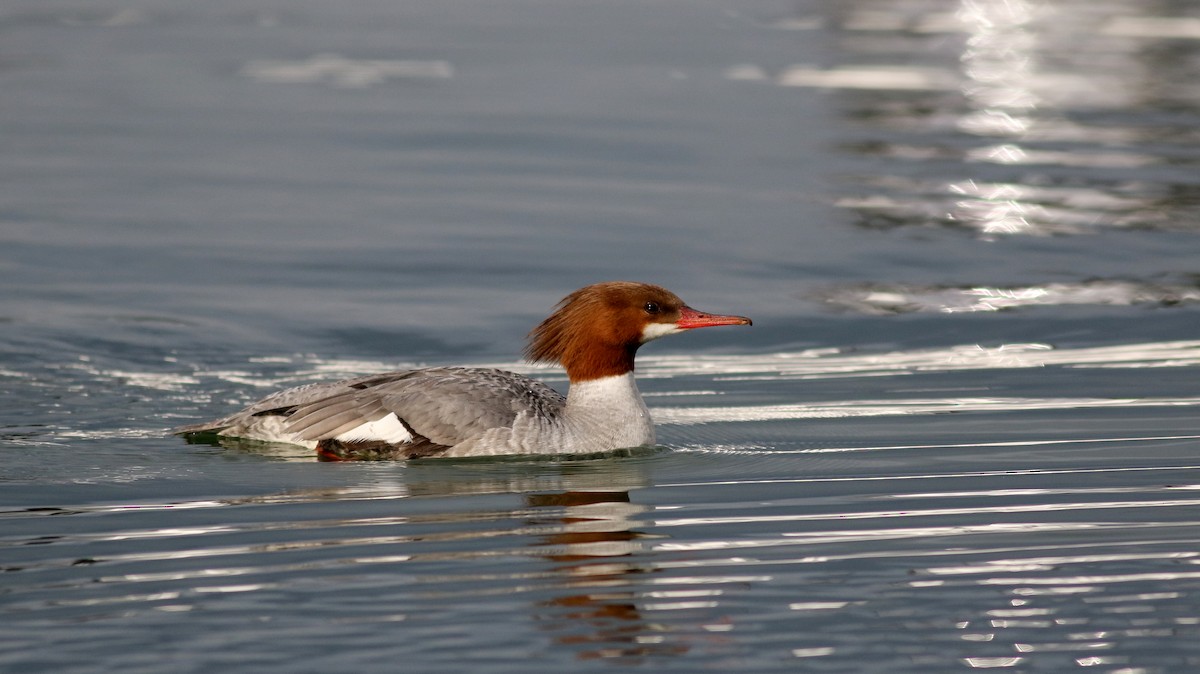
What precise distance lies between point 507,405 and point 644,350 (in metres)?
3.27

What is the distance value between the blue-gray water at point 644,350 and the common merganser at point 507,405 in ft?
0.64

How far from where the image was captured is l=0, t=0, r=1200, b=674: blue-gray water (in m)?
7.04

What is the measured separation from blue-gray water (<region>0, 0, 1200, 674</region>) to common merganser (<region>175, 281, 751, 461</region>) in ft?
0.64

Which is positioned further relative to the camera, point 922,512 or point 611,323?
point 611,323

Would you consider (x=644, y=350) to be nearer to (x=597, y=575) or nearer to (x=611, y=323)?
(x=611, y=323)

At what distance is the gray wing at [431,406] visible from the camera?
33.6 feet

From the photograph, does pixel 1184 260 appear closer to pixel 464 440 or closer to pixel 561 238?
pixel 561 238

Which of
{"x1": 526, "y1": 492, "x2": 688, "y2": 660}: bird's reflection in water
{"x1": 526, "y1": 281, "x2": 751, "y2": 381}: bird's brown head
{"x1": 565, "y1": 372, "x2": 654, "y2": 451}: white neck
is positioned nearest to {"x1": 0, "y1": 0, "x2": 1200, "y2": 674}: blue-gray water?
{"x1": 526, "y1": 492, "x2": 688, "y2": 660}: bird's reflection in water

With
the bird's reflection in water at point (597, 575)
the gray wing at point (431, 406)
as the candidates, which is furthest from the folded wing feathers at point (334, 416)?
the bird's reflection in water at point (597, 575)

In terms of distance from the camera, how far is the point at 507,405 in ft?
33.8

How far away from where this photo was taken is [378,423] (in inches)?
404

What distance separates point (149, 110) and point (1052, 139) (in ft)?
37.3

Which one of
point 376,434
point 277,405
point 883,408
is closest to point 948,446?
point 883,408

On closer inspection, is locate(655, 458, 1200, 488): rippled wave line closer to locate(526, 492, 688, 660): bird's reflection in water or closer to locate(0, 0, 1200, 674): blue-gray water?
locate(0, 0, 1200, 674): blue-gray water
